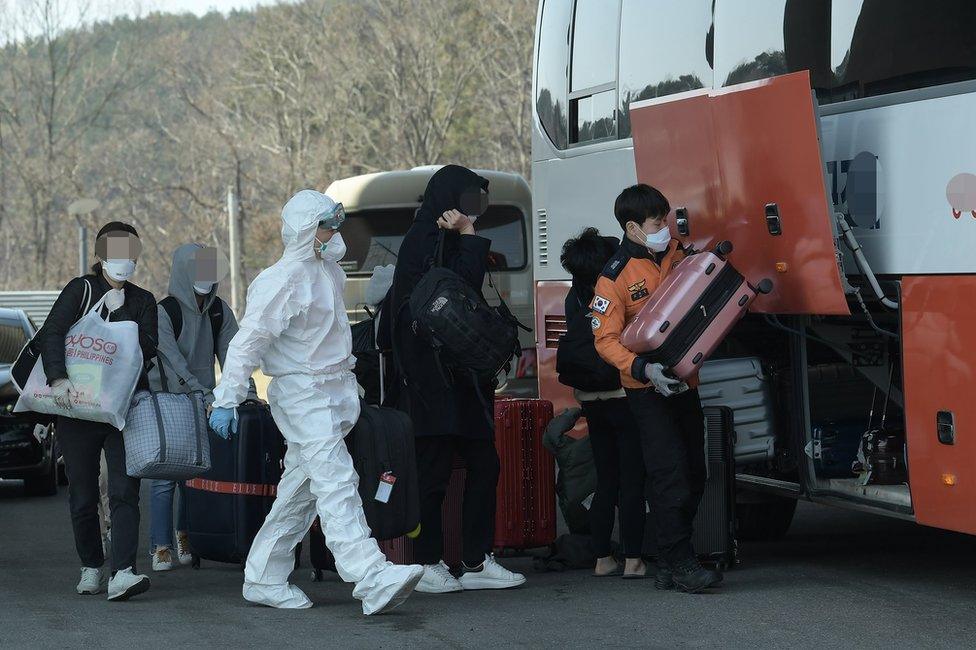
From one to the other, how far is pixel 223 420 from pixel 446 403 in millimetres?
1158

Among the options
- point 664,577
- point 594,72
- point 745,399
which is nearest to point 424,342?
point 664,577

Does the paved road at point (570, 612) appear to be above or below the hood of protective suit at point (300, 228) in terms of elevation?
below

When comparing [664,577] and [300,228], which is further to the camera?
[664,577]

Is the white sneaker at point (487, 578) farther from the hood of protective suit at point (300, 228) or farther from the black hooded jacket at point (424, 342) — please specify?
the hood of protective suit at point (300, 228)

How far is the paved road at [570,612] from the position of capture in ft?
20.4

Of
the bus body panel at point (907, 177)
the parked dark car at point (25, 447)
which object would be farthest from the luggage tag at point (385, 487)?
the parked dark car at point (25, 447)

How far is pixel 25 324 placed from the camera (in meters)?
13.6

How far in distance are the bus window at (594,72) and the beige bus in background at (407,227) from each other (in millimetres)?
7354

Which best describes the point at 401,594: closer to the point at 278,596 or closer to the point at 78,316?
the point at 278,596

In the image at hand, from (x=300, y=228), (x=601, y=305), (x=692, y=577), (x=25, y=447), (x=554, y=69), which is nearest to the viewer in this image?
(x=300, y=228)

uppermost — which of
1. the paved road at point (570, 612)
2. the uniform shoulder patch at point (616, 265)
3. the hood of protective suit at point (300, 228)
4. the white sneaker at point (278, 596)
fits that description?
the hood of protective suit at point (300, 228)

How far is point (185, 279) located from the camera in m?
8.52

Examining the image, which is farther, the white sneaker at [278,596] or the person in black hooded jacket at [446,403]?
the person in black hooded jacket at [446,403]

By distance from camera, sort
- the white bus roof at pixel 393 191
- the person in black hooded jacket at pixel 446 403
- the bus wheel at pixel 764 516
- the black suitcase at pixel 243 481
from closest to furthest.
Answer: the person in black hooded jacket at pixel 446 403, the black suitcase at pixel 243 481, the bus wheel at pixel 764 516, the white bus roof at pixel 393 191
